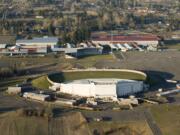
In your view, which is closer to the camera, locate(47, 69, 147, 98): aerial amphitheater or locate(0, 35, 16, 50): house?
locate(47, 69, 147, 98): aerial amphitheater

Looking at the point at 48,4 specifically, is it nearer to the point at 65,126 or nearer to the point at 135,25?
the point at 135,25

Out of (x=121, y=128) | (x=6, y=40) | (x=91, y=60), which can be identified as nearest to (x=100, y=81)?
(x=121, y=128)

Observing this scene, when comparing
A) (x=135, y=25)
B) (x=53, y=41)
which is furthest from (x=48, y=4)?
(x=53, y=41)

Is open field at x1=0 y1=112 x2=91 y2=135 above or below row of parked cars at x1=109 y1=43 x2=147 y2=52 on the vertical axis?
above

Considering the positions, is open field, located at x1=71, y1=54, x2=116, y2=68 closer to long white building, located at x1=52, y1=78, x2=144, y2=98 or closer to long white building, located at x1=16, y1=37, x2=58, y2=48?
long white building, located at x1=16, y1=37, x2=58, y2=48

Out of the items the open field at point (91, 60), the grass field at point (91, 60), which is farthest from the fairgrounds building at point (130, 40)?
the grass field at point (91, 60)

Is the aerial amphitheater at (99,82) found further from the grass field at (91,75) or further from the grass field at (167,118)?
the grass field at (167,118)

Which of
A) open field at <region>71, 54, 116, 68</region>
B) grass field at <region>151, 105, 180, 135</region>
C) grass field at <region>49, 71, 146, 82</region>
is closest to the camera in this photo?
grass field at <region>151, 105, 180, 135</region>

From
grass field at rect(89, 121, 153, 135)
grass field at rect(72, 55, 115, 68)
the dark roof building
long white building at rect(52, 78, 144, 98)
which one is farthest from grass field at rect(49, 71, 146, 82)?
the dark roof building
